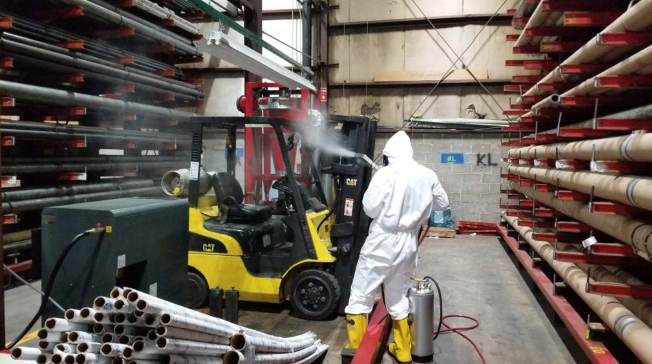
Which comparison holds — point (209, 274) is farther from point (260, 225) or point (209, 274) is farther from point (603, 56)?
point (603, 56)

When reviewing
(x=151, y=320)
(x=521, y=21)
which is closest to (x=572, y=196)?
(x=521, y=21)

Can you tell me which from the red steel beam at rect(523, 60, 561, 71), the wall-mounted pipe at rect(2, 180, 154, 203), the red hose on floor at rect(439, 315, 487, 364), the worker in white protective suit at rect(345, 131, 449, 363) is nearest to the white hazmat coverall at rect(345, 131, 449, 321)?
the worker in white protective suit at rect(345, 131, 449, 363)

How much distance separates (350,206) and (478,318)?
6.57 feet

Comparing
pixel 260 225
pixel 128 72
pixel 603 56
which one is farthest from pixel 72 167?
pixel 603 56

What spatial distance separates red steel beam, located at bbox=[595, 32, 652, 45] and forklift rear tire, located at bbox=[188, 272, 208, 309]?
4.50 m

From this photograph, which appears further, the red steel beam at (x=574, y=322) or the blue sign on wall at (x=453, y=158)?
the blue sign on wall at (x=453, y=158)

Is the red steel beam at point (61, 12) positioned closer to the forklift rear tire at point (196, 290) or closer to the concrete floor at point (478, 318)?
the concrete floor at point (478, 318)

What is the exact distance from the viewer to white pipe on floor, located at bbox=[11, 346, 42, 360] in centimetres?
205

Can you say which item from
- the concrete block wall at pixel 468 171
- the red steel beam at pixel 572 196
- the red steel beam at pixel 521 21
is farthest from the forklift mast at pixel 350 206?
the concrete block wall at pixel 468 171

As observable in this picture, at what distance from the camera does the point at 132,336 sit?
2027mm

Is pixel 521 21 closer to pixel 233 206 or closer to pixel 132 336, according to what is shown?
pixel 233 206

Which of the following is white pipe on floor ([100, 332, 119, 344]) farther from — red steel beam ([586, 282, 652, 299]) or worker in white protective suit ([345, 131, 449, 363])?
red steel beam ([586, 282, 652, 299])

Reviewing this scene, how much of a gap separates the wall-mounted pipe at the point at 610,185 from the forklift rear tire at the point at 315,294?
2535 millimetres

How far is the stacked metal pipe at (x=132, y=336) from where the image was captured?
1921 mm
